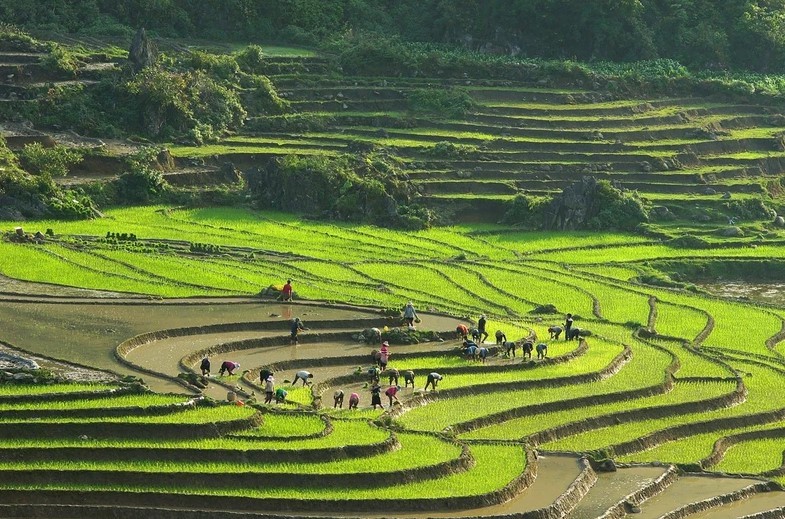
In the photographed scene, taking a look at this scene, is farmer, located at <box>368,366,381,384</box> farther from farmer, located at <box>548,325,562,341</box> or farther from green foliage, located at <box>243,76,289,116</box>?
green foliage, located at <box>243,76,289,116</box>

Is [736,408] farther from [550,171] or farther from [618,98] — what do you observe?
[618,98]

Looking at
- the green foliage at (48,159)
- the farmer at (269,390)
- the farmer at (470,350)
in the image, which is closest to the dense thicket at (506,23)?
the green foliage at (48,159)

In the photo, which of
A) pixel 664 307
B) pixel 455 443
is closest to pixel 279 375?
pixel 455 443

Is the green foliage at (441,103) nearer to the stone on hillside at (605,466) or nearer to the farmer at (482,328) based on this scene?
the farmer at (482,328)

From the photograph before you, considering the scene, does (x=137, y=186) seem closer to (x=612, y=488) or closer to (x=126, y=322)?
(x=126, y=322)

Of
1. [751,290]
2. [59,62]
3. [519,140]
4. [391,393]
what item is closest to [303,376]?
[391,393]
